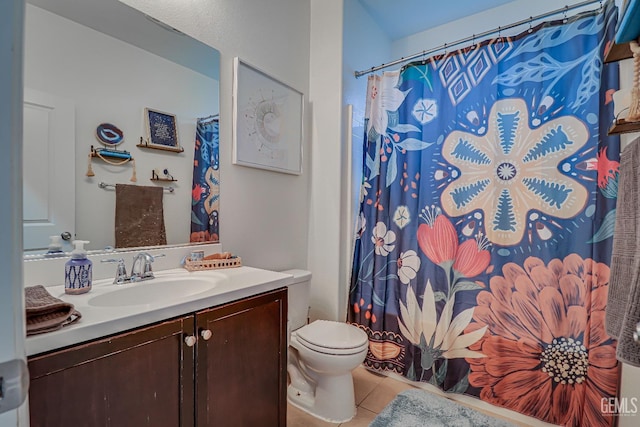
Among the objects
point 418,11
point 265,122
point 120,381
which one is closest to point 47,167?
point 120,381

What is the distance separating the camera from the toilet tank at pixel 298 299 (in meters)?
1.80

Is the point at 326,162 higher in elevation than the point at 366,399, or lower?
higher

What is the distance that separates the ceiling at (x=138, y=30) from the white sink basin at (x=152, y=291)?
105cm

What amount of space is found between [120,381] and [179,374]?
0.17 m

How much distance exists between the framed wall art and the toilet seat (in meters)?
1.03

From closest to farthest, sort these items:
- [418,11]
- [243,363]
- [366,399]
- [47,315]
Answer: [47,315] < [243,363] < [366,399] < [418,11]

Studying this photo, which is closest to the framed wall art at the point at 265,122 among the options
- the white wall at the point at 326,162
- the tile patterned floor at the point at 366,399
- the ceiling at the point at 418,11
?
the white wall at the point at 326,162

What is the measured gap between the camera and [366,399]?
5.92ft

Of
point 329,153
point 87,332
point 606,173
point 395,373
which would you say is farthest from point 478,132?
point 87,332

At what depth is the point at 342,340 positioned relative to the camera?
1.63 m

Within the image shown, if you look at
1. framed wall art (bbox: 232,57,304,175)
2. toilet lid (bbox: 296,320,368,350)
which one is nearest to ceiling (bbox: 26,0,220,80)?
framed wall art (bbox: 232,57,304,175)

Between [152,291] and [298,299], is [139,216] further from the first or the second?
[298,299]

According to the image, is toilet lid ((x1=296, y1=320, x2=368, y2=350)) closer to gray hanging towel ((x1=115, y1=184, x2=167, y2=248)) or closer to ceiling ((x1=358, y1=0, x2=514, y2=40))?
gray hanging towel ((x1=115, y1=184, x2=167, y2=248))

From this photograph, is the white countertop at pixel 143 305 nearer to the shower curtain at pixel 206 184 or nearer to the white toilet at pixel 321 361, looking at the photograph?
the shower curtain at pixel 206 184
